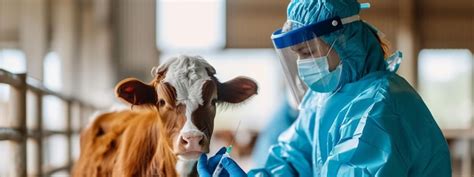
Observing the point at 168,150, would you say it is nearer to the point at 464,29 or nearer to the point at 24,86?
the point at 24,86

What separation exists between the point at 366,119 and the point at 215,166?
1.44ft

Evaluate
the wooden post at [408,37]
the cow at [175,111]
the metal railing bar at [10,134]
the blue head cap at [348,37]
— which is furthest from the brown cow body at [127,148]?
the wooden post at [408,37]

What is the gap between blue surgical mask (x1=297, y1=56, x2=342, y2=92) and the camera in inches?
87.8

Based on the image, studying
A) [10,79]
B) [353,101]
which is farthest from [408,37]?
[353,101]

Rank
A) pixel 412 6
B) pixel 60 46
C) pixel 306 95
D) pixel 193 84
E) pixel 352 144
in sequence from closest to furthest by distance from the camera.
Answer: pixel 193 84 < pixel 352 144 < pixel 306 95 < pixel 60 46 < pixel 412 6

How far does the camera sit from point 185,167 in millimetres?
1907

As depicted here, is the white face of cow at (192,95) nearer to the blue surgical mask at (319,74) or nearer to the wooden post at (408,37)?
the blue surgical mask at (319,74)

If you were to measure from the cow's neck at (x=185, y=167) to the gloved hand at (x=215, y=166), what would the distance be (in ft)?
0.11

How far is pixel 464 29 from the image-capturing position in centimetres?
1162

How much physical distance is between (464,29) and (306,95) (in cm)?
969

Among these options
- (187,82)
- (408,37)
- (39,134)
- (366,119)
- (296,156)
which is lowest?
(408,37)

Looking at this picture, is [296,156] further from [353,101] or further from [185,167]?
[185,167]

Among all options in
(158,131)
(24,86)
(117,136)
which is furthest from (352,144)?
(24,86)

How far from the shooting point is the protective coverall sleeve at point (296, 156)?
255 cm
